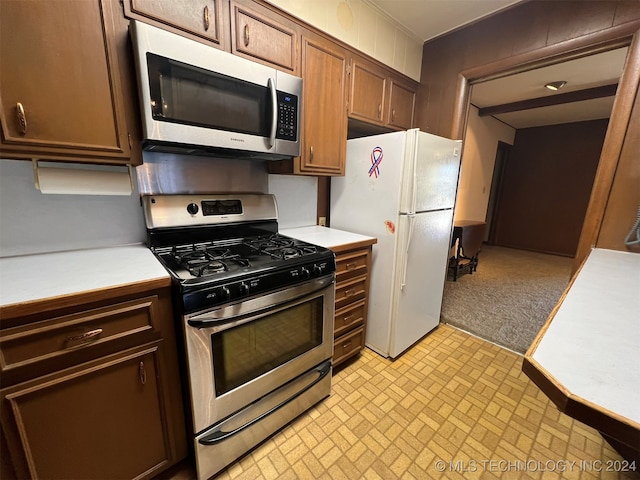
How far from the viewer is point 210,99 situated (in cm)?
121

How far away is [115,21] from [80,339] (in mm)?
1228

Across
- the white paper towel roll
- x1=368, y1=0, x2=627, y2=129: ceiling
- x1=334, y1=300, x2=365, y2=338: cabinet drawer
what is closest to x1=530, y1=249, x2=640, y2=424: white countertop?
x1=334, y1=300, x2=365, y2=338: cabinet drawer

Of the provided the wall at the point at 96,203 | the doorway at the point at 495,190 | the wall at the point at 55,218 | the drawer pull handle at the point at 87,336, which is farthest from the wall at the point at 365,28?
the doorway at the point at 495,190

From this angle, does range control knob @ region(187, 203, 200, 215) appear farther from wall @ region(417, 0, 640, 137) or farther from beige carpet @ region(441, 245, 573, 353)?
beige carpet @ region(441, 245, 573, 353)

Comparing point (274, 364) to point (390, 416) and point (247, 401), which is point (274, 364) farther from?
point (390, 416)

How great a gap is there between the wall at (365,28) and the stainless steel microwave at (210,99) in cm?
53

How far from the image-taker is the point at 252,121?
52.6 inches

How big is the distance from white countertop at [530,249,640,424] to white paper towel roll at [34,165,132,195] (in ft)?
5.61

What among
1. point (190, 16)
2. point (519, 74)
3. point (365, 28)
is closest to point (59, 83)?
point (190, 16)

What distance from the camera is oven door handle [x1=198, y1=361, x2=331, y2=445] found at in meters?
1.14

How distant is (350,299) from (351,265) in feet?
0.85

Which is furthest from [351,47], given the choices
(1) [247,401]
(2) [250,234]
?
A: (1) [247,401]

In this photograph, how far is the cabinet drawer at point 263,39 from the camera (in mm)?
1324

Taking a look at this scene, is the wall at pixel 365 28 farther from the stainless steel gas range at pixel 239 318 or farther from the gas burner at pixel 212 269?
the gas burner at pixel 212 269
